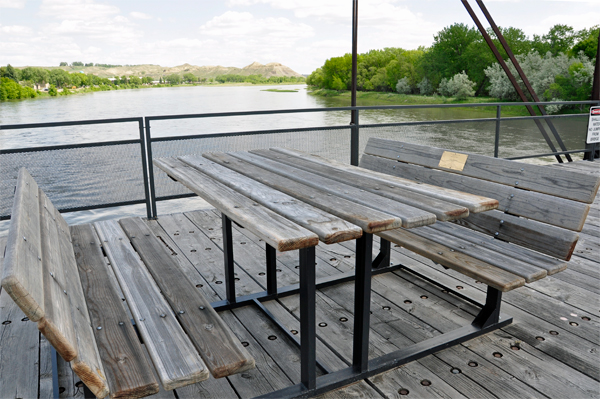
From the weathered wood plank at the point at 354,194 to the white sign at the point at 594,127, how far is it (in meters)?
5.80

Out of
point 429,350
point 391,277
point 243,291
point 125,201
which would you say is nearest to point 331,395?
point 429,350

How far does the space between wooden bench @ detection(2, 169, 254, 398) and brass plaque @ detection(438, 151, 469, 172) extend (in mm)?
1499

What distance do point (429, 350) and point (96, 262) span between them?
4.60 feet

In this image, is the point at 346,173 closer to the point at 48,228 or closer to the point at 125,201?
the point at 48,228

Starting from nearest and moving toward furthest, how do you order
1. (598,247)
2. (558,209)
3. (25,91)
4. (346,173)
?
(558,209)
(346,173)
(598,247)
(25,91)

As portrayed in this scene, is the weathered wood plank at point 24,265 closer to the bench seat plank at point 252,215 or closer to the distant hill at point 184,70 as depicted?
the bench seat plank at point 252,215

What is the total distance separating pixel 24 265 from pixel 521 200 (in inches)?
74.0

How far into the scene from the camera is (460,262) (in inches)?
74.6

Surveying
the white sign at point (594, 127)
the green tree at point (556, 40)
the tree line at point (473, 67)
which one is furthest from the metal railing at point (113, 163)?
the green tree at point (556, 40)

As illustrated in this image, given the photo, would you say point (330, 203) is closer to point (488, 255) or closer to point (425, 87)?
point (488, 255)

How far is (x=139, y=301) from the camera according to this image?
4.96ft

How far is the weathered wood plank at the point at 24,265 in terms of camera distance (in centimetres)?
80

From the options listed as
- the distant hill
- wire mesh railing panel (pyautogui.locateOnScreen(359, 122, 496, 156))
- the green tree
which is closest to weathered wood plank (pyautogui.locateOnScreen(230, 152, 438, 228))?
wire mesh railing panel (pyautogui.locateOnScreen(359, 122, 496, 156))

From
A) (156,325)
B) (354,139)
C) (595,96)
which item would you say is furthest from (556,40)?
(156,325)
